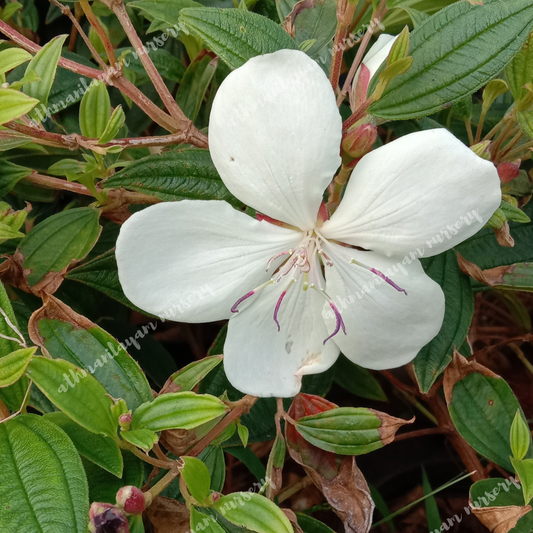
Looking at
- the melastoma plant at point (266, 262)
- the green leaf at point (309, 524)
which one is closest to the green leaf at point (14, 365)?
the melastoma plant at point (266, 262)

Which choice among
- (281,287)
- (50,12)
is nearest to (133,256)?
(281,287)

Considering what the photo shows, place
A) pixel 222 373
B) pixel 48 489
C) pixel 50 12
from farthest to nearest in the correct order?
1. pixel 50 12
2. pixel 222 373
3. pixel 48 489

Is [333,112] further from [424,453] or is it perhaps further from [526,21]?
[424,453]

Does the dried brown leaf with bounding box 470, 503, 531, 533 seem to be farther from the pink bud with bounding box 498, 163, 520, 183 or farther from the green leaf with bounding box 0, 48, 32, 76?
→ the green leaf with bounding box 0, 48, 32, 76

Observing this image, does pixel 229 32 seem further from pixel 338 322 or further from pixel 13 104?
pixel 338 322

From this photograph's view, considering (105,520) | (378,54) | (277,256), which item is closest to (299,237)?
(277,256)

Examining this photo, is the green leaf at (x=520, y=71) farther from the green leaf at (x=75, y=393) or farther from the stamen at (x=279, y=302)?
the green leaf at (x=75, y=393)
